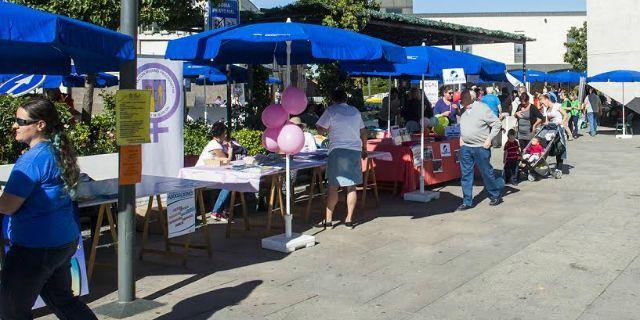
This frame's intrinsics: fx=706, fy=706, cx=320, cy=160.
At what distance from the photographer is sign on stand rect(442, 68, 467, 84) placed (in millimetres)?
11656

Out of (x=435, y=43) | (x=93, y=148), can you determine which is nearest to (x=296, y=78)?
(x=93, y=148)

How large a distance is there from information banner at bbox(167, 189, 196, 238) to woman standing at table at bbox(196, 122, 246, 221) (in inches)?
77.3

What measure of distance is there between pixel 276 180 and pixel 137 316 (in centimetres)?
340

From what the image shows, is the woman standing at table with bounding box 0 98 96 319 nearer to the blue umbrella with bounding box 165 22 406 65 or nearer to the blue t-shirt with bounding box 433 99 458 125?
the blue umbrella with bounding box 165 22 406 65

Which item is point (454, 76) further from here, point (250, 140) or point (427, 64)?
point (250, 140)

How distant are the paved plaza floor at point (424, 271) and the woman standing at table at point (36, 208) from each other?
1544mm

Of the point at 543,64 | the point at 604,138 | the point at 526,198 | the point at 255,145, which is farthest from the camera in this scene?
the point at 543,64

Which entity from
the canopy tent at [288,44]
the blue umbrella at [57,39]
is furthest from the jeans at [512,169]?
the blue umbrella at [57,39]

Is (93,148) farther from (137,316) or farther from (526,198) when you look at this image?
(526,198)

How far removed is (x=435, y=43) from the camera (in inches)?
1201

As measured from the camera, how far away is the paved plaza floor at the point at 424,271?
5629 millimetres

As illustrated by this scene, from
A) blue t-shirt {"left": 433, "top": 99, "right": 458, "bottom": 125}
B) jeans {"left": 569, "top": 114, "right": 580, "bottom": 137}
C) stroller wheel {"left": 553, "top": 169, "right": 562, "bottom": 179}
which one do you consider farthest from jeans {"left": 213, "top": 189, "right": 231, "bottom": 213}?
jeans {"left": 569, "top": 114, "right": 580, "bottom": 137}

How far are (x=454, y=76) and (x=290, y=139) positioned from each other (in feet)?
16.5

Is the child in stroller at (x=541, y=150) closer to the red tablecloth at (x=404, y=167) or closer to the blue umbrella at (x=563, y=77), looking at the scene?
the red tablecloth at (x=404, y=167)
